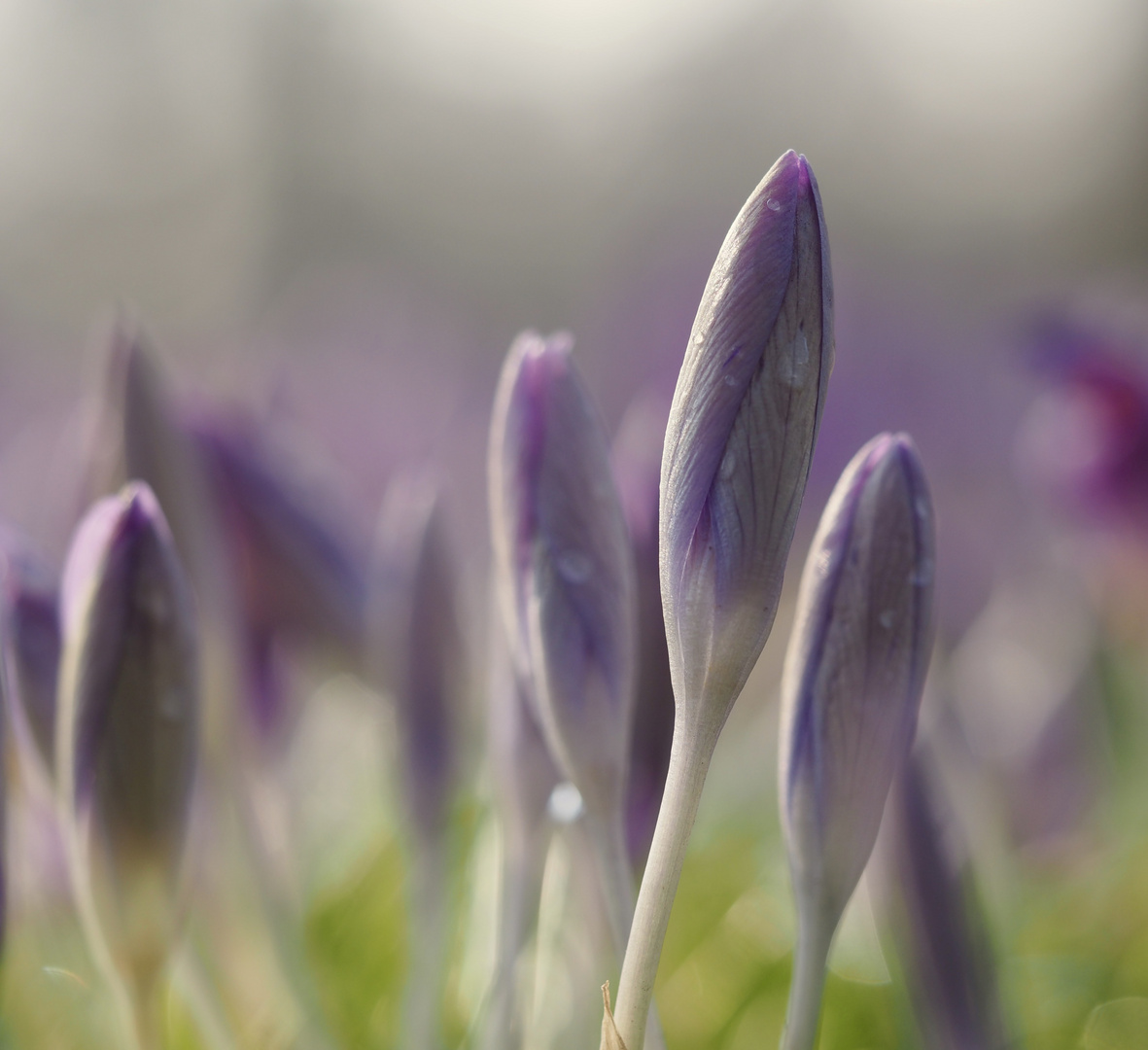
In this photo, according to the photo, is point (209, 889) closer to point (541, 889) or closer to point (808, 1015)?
point (541, 889)

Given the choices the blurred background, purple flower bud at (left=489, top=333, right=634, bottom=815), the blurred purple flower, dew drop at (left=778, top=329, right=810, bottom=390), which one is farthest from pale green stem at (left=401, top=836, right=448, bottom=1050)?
the blurred background

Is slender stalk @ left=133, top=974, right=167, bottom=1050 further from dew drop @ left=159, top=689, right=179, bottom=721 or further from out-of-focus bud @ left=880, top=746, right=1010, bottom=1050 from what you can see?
out-of-focus bud @ left=880, top=746, right=1010, bottom=1050

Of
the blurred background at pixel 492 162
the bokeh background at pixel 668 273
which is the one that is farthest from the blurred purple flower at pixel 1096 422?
the blurred background at pixel 492 162

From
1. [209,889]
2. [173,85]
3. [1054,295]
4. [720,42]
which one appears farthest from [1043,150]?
[209,889]

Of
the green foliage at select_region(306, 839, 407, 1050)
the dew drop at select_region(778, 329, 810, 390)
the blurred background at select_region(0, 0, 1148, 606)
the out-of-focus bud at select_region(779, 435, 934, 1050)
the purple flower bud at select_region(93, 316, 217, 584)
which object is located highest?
the blurred background at select_region(0, 0, 1148, 606)

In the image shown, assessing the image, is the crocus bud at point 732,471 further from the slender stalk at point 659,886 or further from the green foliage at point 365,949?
the green foliage at point 365,949

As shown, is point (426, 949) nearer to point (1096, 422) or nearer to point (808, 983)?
point (808, 983)

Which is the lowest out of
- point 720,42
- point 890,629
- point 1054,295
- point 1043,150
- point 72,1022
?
point 72,1022
